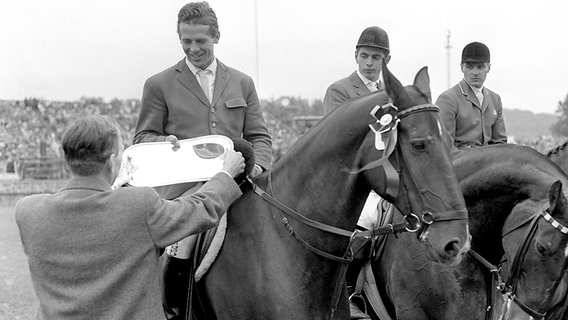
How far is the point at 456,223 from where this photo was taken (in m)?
3.48

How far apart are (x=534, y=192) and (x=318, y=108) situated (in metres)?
53.6

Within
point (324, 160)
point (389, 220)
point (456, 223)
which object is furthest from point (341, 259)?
point (389, 220)

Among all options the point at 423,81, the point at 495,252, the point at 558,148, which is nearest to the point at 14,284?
the point at 495,252

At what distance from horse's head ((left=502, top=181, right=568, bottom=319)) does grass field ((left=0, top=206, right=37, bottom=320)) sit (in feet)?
22.5

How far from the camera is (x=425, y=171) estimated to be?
3.53 metres

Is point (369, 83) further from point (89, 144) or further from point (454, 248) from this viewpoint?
point (89, 144)

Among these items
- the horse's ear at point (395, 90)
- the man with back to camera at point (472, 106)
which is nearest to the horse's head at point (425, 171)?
the horse's ear at point (395, 90)

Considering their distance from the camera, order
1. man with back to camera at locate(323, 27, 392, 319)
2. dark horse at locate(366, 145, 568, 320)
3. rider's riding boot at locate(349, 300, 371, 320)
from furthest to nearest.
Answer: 1. man with back to camera at locate(323, 27, 392, 319)
2. rider's riding boot at locate(349, 300, 371, 320)
3. dark horse at locate(366, 145, 568, 320)

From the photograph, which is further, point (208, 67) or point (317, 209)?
point (208, 67)

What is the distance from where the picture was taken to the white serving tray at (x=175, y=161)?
437cm

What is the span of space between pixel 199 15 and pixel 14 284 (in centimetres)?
902

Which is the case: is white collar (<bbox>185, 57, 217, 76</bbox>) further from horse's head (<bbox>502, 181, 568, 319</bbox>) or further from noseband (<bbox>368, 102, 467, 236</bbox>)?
horse's head (<bbox>502, 181, 568, 319</bbox>)

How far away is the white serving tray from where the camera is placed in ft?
14.3

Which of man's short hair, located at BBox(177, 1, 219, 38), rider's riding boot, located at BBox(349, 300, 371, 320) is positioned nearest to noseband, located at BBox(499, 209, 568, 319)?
rider's riding boot, located at BBox(349, 300, 371, 320)
